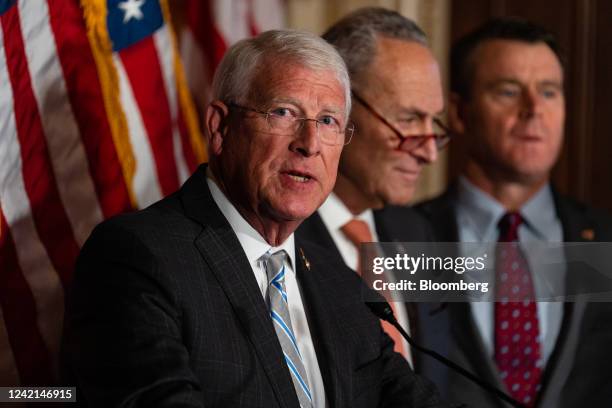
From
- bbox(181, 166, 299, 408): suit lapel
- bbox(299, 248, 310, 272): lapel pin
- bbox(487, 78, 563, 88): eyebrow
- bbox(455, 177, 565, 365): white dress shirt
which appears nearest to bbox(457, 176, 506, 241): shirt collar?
bbox(455, 177, 565, 365): white dress shirt

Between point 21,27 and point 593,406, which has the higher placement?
point 21,27

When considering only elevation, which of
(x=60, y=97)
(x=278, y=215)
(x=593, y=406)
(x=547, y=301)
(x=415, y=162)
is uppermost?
(x=60, y=97)

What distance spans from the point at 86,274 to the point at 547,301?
180 cm

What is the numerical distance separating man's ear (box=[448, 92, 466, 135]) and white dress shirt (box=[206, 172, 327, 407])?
157 centimetres

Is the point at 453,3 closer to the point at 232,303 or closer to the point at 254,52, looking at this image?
the point at 254,52

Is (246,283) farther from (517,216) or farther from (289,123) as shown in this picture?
(517,216)

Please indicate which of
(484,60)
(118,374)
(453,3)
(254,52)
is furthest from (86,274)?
(453,3)

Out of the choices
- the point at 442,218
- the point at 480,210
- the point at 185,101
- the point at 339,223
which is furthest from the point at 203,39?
the point at 480,210

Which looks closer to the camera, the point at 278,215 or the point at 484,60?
the point at 278,215

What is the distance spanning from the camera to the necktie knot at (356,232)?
107 inches

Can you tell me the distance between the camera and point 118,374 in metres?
1.55

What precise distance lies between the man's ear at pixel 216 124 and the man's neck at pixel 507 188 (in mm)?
1509

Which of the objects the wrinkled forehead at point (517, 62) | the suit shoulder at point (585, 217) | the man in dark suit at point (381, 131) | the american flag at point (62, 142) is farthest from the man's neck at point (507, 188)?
the american flag at point (62, 142)

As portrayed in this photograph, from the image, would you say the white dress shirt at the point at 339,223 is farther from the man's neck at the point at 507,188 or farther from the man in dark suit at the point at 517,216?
the man's neck at the point at 507,188
